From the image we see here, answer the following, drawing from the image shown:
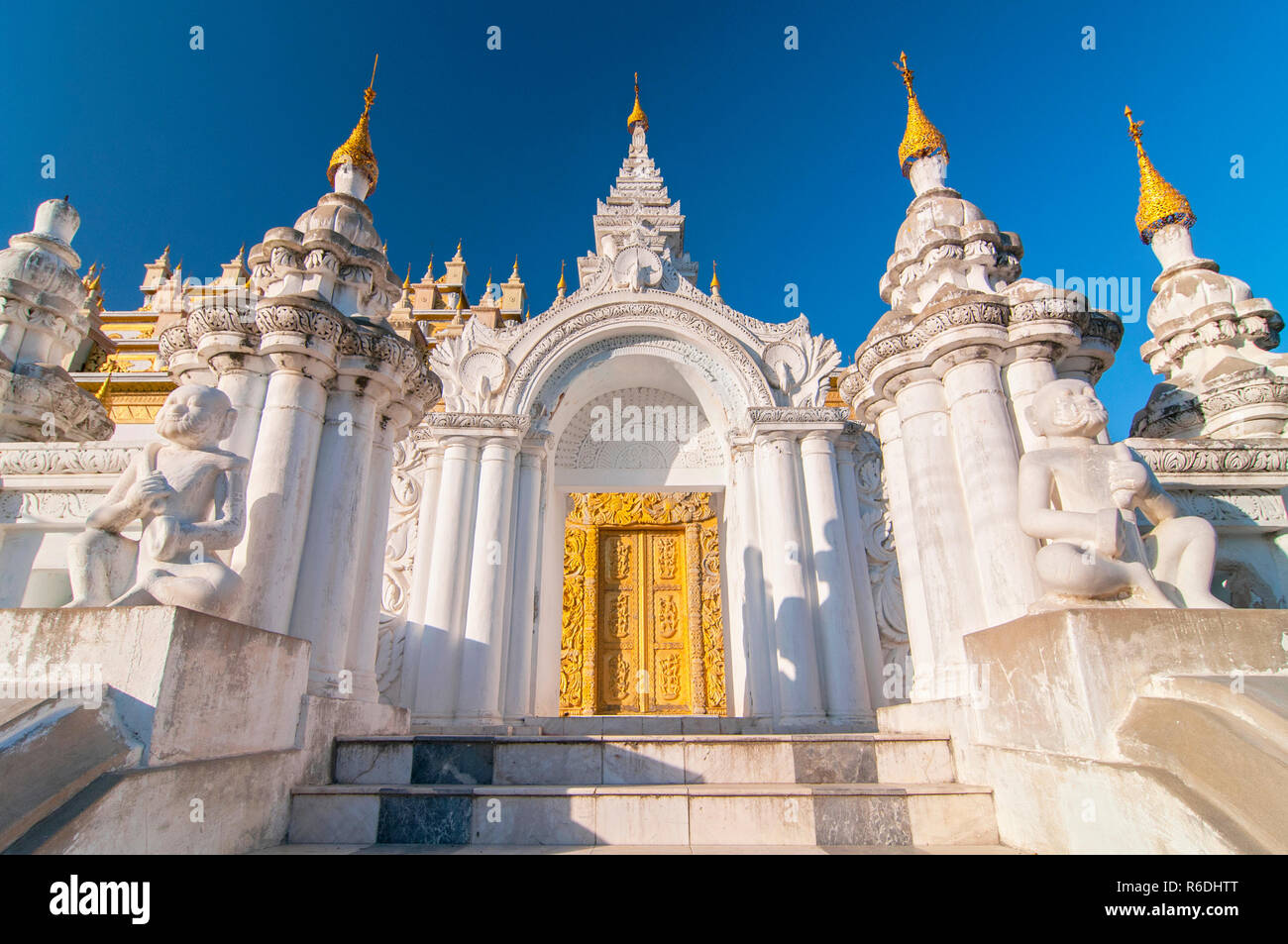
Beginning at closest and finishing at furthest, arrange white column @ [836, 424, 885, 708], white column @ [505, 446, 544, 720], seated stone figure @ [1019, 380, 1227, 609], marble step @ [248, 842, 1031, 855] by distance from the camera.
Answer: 1. marble step @ [248, 842, 1031, 855]
2. seated stone figure @ [1019, 380, 1227, 609]
3. white column @ [836, 424, 885, 708]
4. white column @ [505, 446, 544, 720]

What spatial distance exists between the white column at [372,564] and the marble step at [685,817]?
2251mm

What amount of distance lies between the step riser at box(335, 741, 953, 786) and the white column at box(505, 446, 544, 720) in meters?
3.68

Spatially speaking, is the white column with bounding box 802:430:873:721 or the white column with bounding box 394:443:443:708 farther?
the white column with bounding box 394:443:443:708

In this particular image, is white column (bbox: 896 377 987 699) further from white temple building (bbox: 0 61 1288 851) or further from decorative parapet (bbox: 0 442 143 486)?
decorative parapet (bbox: 0 442 143 486)

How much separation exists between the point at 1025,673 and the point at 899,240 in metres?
5.03

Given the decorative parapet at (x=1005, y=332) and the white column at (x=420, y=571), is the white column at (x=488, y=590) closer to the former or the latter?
the white column at (x=420, y=571)

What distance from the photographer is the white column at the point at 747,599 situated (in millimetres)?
8906

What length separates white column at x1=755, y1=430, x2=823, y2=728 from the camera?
8.27 metres

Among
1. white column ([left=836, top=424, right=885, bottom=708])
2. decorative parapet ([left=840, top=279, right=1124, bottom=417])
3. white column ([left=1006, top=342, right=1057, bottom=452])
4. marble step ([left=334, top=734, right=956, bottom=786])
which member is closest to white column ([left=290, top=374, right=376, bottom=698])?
marble step ([left=334, top=734, right=956, bottom=786])

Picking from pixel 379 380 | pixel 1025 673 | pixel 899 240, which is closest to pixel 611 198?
pixel 899 240

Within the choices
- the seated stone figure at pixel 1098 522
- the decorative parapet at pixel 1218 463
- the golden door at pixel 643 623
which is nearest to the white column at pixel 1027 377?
the seated stone figure at pixel 1098 522

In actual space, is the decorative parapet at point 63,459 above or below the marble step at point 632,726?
above

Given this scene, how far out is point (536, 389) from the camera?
1009 cm

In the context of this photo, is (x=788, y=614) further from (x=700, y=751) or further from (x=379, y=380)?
(x=379, y=380)
